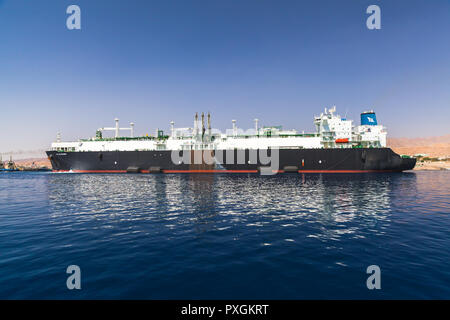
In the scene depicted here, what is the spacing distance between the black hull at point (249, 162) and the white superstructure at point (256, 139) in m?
2.76

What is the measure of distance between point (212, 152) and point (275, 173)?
1520cm

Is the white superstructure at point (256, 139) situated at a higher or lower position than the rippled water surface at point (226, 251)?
higher

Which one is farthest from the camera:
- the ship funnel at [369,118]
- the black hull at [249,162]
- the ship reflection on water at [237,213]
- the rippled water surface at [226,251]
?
the ship funnel at [369,118]

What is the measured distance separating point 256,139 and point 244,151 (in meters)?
5.37

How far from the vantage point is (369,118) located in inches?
1789

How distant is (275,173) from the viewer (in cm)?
4478

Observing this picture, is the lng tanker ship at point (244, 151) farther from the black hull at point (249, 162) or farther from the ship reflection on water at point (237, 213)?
the ship reflection on water at point (237, 213)

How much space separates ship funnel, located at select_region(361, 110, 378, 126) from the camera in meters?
45.2

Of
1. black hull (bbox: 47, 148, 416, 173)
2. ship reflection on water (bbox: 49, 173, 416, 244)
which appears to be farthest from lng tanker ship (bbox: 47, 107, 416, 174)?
ship reflection on water (bbox: 49, 173, 416, 244)

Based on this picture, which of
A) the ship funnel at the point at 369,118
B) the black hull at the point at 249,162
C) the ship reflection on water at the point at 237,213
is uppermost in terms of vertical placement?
the ship funnel at the point at 369,118

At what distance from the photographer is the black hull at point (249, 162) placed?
1666 inches

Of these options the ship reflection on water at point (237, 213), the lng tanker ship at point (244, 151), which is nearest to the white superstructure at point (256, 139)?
the lng tanker ship at point (244, 151)
